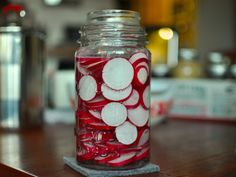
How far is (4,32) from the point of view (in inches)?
34.5

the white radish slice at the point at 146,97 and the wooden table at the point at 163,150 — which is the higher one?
the white radish slice at the point at 146,97

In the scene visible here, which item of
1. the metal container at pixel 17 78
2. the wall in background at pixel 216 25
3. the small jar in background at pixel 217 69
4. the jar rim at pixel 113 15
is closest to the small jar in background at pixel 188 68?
the small jar in background at pixel 217 69

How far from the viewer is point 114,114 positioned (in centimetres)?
48

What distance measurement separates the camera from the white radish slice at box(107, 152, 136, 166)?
18.9 inches

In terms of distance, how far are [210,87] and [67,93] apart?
34 cm

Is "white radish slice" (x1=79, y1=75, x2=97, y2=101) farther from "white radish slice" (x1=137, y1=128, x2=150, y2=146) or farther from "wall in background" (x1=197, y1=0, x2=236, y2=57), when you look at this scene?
"wall in background" (x1=197, y1=0, x2=236, y2=57)

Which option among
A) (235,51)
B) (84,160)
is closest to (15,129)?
(84,160)

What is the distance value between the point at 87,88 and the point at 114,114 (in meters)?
0.04

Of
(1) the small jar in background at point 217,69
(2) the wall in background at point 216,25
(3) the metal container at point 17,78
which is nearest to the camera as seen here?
(3) the metal container at point 17,78

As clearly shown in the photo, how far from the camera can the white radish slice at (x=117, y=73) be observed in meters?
0.48

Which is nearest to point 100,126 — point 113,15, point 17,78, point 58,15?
point 113,15

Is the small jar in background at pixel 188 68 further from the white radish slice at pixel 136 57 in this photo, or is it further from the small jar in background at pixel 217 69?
the white radish slice at pixel 136 57

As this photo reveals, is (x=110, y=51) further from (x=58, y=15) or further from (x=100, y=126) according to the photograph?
(x=58, y=15)

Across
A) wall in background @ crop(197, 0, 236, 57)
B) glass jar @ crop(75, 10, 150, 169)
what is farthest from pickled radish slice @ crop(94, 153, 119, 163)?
wall in background @ crop(197, 0, 236, 57)
